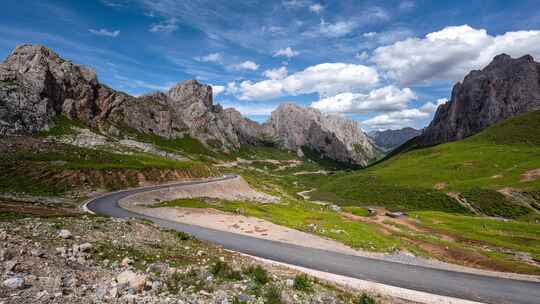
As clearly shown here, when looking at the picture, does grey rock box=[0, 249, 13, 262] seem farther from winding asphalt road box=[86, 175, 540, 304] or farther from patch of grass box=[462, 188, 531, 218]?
patch of grass box=[462, 188, 531, 218]

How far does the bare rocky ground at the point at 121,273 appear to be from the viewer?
13.2m

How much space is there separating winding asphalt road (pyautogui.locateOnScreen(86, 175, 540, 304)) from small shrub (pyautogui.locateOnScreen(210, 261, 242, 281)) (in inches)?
456

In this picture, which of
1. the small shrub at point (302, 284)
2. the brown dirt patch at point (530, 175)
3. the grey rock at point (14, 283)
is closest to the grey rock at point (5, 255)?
the grey rock at point (14, 283)

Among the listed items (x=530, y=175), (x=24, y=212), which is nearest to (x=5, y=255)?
(x=24, y=212)

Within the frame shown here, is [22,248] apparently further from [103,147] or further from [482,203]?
[482,203]

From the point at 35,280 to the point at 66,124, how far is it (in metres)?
219

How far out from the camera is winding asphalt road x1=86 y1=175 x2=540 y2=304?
89.6 ft

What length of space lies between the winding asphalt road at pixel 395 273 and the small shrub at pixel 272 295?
12.4 m

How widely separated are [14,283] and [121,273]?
450cm

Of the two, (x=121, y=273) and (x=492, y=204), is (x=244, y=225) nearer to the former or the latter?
(x=121, y=273)

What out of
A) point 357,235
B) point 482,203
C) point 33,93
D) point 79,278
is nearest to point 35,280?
point 79,278

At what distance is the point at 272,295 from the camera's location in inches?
680

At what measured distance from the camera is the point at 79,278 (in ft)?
48.3

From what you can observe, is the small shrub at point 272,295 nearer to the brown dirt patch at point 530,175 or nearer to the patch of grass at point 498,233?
the patch of grass at point 498,233
